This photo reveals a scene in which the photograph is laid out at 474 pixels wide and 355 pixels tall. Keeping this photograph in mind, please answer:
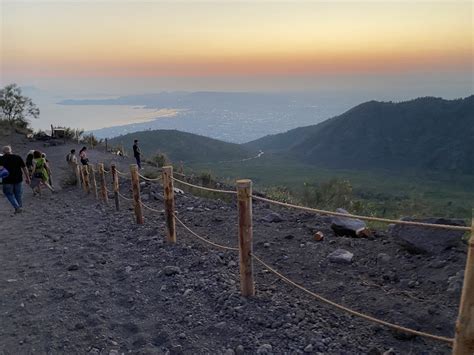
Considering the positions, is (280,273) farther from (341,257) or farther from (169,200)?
(169,200)

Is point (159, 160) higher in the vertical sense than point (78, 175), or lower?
lower

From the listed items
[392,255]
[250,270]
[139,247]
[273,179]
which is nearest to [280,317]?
[250,270]

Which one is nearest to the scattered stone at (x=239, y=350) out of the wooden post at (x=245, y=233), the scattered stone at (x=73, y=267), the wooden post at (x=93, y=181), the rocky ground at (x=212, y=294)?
the rocky ground at (x=212, y=294)

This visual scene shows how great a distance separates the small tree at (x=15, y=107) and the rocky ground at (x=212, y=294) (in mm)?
27644

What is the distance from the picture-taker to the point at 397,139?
90.9 meters

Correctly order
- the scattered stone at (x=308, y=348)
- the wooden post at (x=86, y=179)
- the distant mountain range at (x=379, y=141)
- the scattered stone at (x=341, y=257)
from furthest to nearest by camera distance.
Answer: the distant mountain range at (x=379, y=141)
the wooden post at (x=86, y=179)
the scattered stone at (x=341, y=257)
the scattered stone at (x=308, y=348)

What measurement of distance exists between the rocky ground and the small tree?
90.7 ft

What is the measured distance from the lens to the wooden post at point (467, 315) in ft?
7.09

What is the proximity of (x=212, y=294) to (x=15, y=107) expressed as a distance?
32.9 meters

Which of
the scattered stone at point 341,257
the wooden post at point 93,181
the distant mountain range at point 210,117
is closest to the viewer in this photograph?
the scattered stone at point 341,257

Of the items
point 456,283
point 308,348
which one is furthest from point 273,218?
point 308,348

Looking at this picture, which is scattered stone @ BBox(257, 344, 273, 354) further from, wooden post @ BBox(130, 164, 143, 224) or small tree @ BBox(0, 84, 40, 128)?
small tree @ BBox(0, 84, 40, 128)

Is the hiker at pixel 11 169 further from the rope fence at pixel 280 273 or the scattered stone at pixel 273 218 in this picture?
the scattered stone at pixel 273 218

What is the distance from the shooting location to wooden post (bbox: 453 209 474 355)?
2162mm
